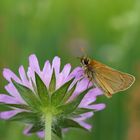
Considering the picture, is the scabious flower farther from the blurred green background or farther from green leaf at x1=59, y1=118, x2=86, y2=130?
the blurred green background

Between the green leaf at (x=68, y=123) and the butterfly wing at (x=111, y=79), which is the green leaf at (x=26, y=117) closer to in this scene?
the green leaf at (x=68, y=123)

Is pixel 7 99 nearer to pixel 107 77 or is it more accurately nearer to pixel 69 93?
pixel 69 93

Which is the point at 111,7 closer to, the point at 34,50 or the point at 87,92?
the point at 34,50

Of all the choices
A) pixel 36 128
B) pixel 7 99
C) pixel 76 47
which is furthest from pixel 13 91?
pixel 76 47

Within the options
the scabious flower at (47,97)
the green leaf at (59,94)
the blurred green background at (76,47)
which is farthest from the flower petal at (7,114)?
the blurred green background at (76,47)

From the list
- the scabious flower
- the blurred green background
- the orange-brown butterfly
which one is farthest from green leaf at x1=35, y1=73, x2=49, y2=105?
the blurred green background
